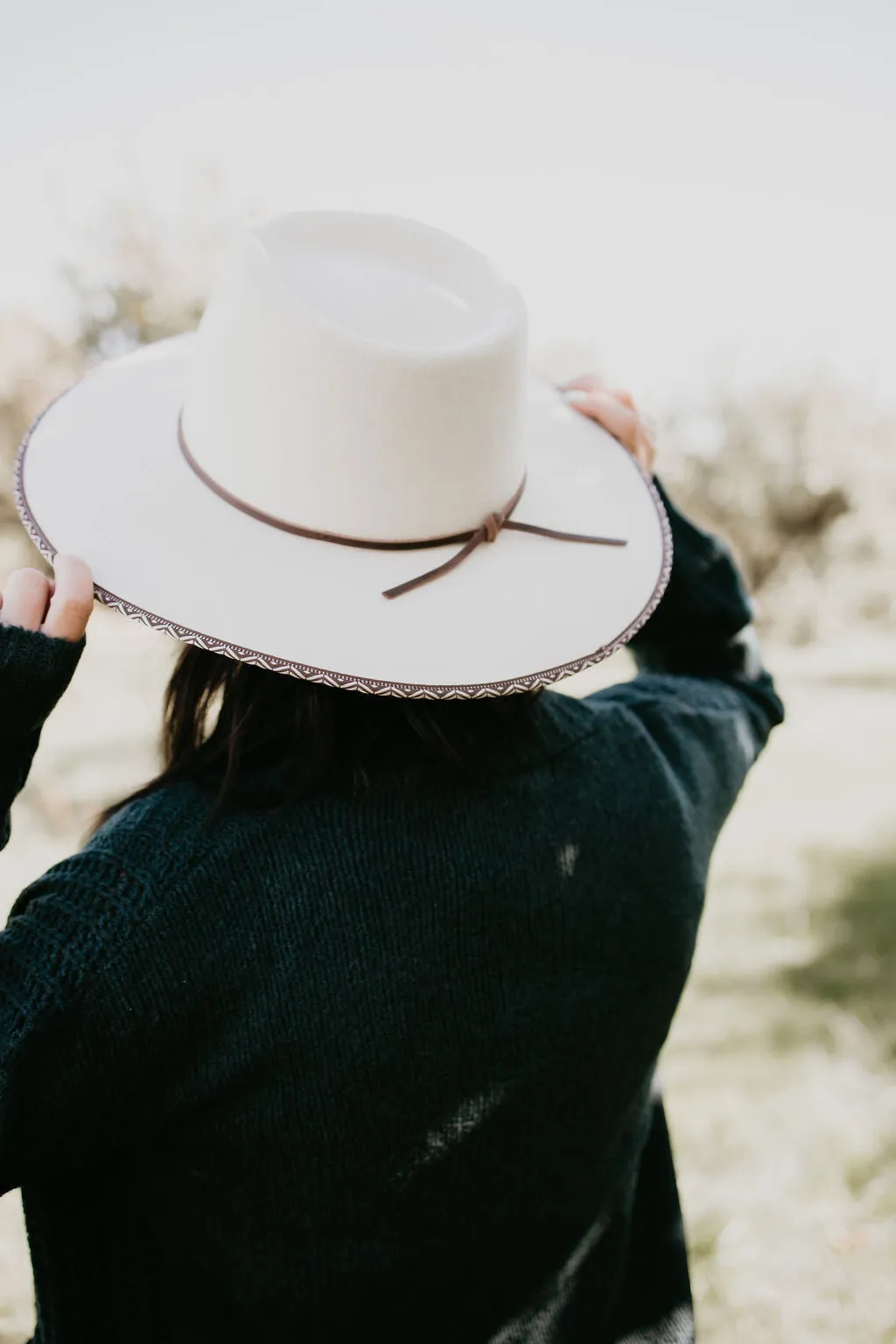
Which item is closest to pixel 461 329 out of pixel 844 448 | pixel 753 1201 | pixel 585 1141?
pixel 585 1141

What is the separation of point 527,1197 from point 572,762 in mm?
544

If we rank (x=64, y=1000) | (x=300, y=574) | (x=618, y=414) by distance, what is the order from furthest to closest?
(x=618, y=414), (x=300, y=574), (x=64, y=1000)

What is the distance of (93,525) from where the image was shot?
124 cm

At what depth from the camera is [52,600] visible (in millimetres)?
1102

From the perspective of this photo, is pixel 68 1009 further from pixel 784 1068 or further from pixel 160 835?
pixel 784 1068

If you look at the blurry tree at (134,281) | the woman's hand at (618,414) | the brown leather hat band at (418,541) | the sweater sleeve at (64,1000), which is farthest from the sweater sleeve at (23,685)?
the blurry tree at (134,281)

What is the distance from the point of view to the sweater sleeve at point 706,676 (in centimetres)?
149

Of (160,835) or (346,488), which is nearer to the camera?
(160,835)

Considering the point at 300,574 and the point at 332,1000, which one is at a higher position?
the point at 300,574

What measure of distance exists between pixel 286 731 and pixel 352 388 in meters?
0.39

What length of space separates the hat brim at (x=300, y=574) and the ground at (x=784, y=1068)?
30cm

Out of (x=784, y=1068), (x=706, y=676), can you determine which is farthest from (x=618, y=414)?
(x=784, y=1068)

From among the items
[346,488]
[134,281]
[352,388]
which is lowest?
[134,281]

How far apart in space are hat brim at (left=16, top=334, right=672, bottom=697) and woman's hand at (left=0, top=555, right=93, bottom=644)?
5 centimetres
